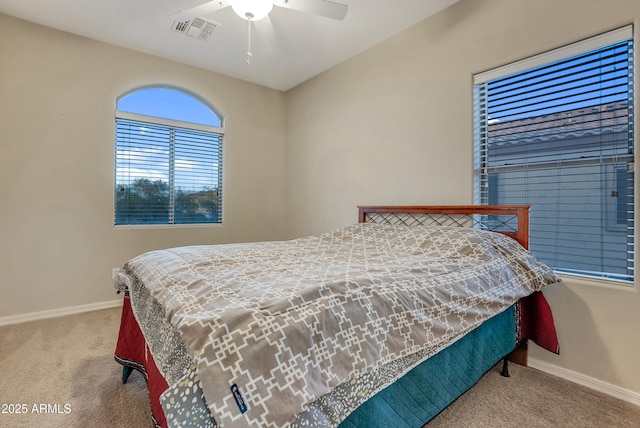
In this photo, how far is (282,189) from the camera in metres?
4.41

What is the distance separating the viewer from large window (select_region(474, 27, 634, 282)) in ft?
5.90

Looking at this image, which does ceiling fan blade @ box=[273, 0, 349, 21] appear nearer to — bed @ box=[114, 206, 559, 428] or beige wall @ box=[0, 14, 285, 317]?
bed @ box=[114, 206, 559, 428]

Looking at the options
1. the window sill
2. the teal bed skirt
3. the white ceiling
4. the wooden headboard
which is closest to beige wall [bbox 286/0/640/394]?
the window sill

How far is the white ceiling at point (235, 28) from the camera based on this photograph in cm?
251

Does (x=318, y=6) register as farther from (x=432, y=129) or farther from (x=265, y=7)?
(x=432, y=129)

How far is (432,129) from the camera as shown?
2.63 metres

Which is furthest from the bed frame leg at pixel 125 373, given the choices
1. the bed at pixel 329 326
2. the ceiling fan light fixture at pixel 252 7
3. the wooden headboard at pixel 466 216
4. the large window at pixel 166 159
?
the ceiling fan light fixture at pixel 252 7

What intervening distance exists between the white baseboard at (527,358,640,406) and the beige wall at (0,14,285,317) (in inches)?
139

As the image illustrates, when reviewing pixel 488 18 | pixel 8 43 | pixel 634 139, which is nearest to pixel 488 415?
pixel 634 139

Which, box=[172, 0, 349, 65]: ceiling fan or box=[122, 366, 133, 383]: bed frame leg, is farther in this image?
box=[172, 0, 349, 65]: ceiling fan

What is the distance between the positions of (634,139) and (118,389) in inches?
130

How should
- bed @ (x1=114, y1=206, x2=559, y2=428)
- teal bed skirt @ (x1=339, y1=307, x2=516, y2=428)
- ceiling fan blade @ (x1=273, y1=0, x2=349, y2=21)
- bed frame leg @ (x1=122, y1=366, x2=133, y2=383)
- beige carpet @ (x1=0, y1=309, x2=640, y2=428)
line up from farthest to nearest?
ceiling fan blade @ (x1=273, y1=0, x2=349, y2=21), bed frame leg @ (x1=122, y1=366, x2=133, y2=383), beige carpet @ (x1=0, y1=309, x2=640, y2=428), teal bed skirt @ (x1=339, y1=307, x2=516, y2=428), bed @ (x1=114, y1=206, x2=559, y2=428)

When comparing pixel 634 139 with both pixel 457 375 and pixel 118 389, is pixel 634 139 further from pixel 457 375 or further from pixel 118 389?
pixel 118 389

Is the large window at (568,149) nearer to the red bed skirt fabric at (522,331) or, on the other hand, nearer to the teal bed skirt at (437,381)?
the red bed skirt fabric at (522,331)
